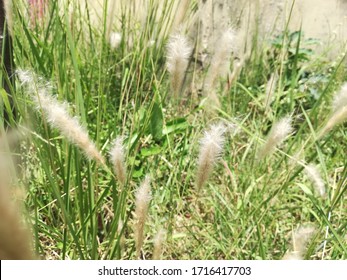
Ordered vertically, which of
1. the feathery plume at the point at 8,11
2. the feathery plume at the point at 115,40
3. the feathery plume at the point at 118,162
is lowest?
the feathery plume at the point at 118,162

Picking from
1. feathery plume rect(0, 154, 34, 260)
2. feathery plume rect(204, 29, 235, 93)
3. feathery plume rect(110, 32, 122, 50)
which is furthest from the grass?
feathery plume rect(0, 154, 34, 260)

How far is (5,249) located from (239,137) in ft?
4.56

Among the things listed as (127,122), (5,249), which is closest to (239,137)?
(127,122)

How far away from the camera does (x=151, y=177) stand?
136 cm

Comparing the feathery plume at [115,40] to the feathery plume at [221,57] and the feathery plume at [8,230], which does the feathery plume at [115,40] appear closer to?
the feathery plume at [221,57]

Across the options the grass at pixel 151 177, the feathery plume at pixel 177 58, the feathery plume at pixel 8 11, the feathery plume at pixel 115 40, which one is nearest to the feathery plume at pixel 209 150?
the grass at pixel 151 177

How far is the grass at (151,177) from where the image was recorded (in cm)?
110

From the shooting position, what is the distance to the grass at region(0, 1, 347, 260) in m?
1.10

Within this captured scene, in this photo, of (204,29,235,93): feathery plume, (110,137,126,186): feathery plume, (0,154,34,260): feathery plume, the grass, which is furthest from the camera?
(204,29,235,93): feathery plume

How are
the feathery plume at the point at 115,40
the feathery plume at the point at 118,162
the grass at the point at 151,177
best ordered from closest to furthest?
the feathery plume at the point at 118,162, the grass at the point at 151,177, the feathery plume at the point at 115,40

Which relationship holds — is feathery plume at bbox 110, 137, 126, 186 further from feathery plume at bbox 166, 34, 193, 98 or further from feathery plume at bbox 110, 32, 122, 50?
feathery plume at bbox 110, 32, 122, 50

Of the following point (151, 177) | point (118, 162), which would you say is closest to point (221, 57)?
point (151, 177)

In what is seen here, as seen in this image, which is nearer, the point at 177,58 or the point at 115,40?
the point at 177,58

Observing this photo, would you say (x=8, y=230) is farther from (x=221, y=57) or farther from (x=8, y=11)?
(x=221, y=57)
